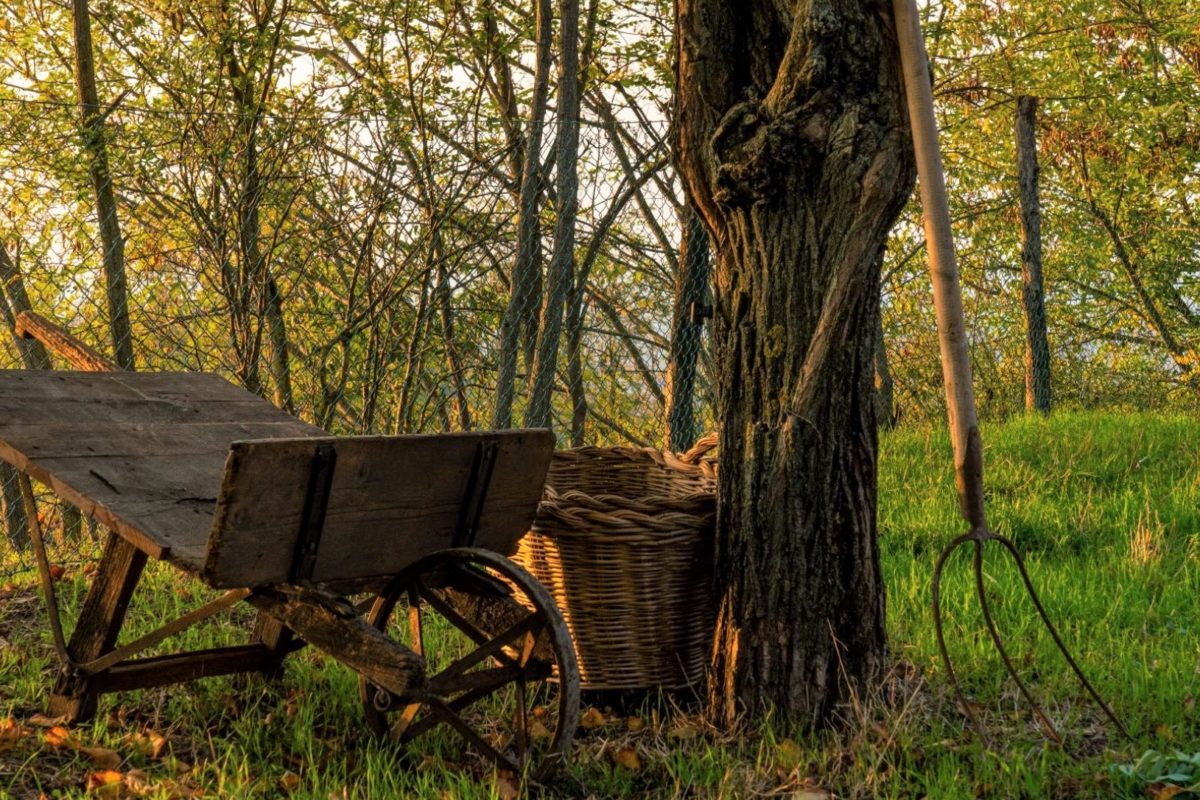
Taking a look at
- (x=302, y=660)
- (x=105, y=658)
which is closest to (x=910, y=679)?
(x=302, y=660)

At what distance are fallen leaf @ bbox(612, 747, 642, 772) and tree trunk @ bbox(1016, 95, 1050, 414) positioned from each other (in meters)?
6.49

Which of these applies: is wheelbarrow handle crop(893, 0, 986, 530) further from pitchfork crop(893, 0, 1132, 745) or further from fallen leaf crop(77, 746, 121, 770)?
fallen leaf crop(77, 746, 121, 770)

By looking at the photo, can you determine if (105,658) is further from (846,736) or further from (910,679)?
(910,679)

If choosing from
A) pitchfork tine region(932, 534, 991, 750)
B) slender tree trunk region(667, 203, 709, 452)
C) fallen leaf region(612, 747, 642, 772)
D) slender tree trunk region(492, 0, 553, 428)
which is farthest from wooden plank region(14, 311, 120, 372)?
slender tree trunk region(667, 203, 709, 452)

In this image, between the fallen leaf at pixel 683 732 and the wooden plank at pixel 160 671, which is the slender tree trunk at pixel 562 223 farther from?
the fallen leaf at pixel 683 732

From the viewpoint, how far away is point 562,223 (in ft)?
21.4

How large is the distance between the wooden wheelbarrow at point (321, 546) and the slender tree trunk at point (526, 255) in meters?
3.03

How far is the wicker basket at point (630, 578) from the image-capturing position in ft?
11.3

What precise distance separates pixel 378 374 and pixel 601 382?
3003mm

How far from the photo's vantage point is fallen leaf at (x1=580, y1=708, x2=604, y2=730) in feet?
11.4

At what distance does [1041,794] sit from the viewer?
9.66 feet

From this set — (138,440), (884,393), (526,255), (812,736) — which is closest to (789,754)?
(812,736)

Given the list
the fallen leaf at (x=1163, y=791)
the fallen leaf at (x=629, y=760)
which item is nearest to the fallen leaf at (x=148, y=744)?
the fallen leaf at (x=629, y=760)

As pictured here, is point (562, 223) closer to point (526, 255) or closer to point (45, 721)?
point (526, 255)
